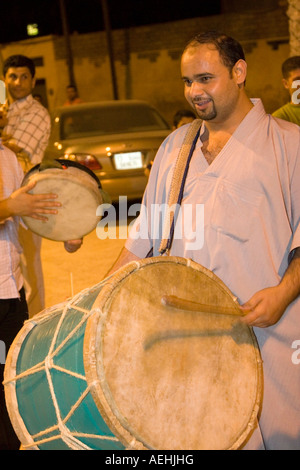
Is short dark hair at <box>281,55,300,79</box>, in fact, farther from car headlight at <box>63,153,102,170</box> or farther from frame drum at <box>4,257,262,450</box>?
car headlight at <box>63,153,102,170</box>

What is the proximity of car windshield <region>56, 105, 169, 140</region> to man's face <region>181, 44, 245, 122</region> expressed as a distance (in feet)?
22.4

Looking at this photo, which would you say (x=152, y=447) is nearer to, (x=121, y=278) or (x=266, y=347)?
(x=121, y=278)

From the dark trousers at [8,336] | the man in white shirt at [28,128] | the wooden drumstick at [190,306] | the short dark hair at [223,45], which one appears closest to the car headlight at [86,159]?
the man in white shirt at [28,128]

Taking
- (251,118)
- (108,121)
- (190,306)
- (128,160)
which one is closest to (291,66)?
(251,118)

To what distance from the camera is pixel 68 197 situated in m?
3.08

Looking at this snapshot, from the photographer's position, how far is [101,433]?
6.88ft

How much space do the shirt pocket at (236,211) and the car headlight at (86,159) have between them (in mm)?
6389

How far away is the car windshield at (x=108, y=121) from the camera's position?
9.59 meters

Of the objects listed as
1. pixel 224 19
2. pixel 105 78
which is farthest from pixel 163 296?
pixel 105 78

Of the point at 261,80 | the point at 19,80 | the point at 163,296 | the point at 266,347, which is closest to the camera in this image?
the point at 163,296

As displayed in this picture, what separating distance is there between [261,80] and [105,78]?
6084 mm

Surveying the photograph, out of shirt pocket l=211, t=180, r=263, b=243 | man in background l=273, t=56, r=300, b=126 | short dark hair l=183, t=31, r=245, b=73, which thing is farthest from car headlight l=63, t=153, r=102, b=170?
shirt pocket l=211, t=180, r=263, b=243

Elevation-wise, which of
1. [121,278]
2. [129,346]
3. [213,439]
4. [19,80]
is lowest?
[213,439]

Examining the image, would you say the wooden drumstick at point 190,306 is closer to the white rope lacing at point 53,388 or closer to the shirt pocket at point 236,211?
the white rope lacing at point 53,388
